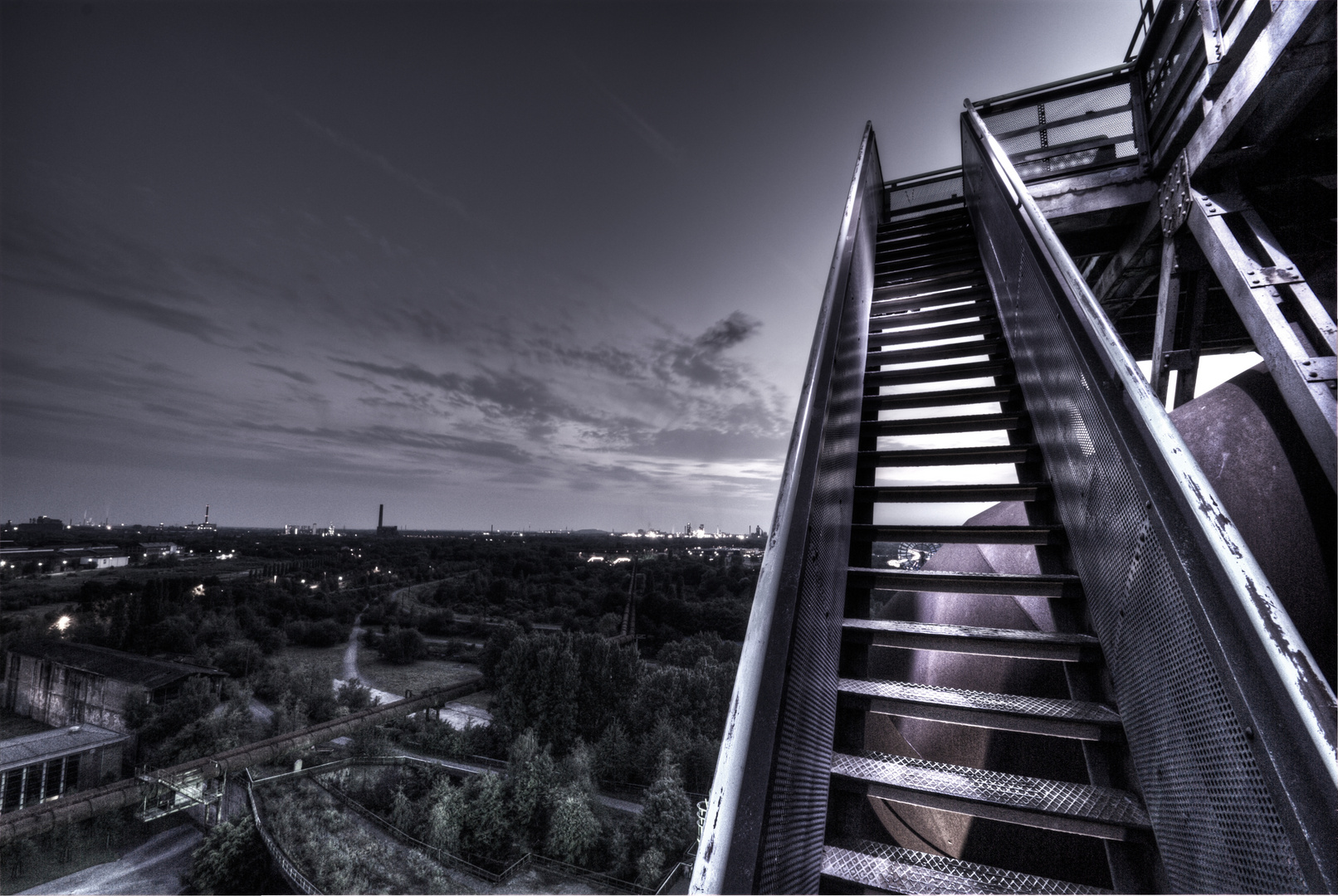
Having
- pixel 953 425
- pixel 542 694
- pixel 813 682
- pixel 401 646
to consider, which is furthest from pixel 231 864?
pixel 401 646

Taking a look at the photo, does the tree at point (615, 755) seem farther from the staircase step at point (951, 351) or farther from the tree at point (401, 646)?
the tree at point (401, 646)

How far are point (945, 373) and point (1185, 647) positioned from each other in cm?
278

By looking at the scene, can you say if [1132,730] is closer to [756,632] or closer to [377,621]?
[756,632]

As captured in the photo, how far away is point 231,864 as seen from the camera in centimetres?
1675

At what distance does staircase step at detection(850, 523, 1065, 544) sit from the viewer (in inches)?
111

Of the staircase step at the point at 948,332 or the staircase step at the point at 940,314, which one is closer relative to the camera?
the staircase step at the point at 948,332

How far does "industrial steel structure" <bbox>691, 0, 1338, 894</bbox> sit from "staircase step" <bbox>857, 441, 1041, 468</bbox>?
2 centimetres

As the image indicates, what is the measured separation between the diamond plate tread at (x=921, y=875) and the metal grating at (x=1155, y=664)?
1.28 feet

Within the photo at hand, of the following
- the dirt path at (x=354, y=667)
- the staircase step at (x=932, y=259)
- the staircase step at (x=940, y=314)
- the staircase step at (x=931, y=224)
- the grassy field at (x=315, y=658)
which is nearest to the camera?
the staircase step at (x=940, y=314)

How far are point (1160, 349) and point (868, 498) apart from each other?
342 cm

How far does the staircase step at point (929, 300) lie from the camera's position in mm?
5152

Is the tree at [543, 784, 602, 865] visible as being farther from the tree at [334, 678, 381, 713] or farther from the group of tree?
the tree at [334, 678, 381, 713]

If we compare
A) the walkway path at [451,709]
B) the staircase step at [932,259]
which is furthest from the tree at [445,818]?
the staircase step at [932,259]

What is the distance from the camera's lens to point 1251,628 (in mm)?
1325
